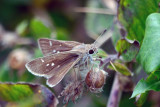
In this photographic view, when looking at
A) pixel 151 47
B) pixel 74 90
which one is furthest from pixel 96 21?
pixel 151 47

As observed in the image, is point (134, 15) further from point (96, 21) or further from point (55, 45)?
point (96, 21)

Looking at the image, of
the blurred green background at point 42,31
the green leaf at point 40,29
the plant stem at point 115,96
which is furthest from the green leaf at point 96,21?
the plant stem at point 115,96

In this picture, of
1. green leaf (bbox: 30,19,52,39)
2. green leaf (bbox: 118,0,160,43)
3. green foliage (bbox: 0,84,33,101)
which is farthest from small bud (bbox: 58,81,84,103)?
green leaf (bbox: 30,19,52,39)

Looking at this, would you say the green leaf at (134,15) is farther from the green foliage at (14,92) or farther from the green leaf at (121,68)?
the green foliage at (14,92)

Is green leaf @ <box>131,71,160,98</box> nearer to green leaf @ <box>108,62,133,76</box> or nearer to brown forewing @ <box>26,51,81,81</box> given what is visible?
green leaf @ <box>108,62,133,76</box>

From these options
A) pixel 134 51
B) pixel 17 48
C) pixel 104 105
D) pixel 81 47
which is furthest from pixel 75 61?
pixel 17 48

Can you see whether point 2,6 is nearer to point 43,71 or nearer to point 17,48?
point 17,48
